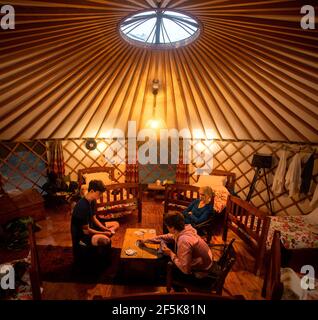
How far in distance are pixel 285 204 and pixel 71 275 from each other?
12.3ft

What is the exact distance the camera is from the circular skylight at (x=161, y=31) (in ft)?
8.15

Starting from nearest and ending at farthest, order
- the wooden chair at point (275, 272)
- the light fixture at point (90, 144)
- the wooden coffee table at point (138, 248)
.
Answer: the wooden chair at point (275, 272)
the wooden coffee table at point (138, 248)
the light fixture at point (90, 144)

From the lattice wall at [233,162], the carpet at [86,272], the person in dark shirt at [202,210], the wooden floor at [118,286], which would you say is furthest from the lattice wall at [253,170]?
the carpet at [86,272]

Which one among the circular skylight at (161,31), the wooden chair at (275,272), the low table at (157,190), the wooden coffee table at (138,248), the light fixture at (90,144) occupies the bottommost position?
the low table at (157,190)

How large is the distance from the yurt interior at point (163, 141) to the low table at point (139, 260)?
20mm

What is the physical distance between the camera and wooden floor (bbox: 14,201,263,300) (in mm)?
2584

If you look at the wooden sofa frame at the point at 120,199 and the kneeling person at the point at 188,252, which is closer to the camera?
the kneeling person at the point at 188,252

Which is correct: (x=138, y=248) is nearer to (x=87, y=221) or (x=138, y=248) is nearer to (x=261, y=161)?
(x=87, y=221)

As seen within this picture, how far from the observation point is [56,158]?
4.73 m

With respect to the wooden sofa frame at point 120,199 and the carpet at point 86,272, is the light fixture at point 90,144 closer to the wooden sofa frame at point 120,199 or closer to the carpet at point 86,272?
the wooden sofa frame at point 120,199

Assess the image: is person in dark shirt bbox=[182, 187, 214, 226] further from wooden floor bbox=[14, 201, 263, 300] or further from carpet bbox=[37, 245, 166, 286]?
carpet bbox=[37, 245, 166, 286]

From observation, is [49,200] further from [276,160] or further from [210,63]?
[276,160]

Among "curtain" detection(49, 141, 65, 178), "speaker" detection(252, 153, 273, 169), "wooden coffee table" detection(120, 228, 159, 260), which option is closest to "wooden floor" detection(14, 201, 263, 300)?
"wooden coffee table" detection(120, 228, 159, 260)
